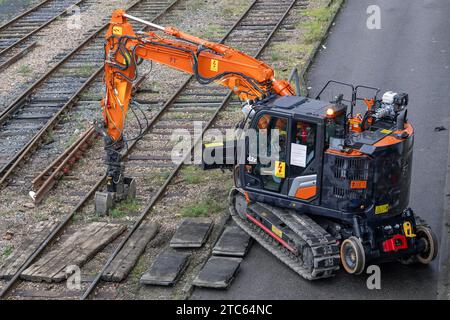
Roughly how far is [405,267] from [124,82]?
6.49 meters

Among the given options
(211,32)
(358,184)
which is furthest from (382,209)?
(211,32)

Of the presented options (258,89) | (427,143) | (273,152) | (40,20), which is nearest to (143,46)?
(258,89)

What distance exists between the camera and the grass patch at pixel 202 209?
17000mm

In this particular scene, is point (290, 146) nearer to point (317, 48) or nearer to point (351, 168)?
point (351, 168)

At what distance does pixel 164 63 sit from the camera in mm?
16578

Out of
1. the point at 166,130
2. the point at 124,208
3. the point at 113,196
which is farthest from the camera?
the point at 166,130

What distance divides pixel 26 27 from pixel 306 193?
17.1 metres

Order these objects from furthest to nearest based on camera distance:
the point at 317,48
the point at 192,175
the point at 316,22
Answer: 1. the point at 316,22
2. the point at 317,48
3. the point at 192,175

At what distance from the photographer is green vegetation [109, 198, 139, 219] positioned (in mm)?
17203

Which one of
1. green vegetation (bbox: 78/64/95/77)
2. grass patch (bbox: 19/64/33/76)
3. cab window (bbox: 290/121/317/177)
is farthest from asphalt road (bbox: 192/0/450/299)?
grass patch (bbox: 19/64/33/76)

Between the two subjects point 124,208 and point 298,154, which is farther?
point 124,208

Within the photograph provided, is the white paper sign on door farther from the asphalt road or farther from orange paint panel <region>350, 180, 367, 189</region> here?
the asphalt road

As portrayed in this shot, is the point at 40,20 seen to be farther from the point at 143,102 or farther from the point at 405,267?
the point at 405,267

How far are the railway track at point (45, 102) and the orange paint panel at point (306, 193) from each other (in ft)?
23.7
